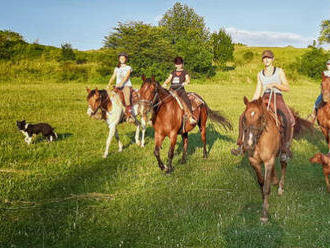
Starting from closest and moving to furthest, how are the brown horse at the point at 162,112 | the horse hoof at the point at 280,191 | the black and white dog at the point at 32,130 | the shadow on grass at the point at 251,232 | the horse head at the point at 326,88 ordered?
the shadow on grass at the point at 251,232 < the horse hoof at the point at 280,191 < the brown horse at the point at 162,112 < the horse head at the point at 326,88 < the black and white dog at the point at 32,130

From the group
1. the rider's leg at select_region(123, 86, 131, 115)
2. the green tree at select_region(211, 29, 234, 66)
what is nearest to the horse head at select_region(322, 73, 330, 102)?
the rider's leg at select_region(123, 86, 131, 115)

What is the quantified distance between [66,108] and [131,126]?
620cm

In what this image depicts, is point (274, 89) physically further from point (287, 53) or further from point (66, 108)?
point (287, 53)

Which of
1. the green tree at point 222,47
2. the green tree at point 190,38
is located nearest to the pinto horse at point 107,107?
the green tree at point 190,38

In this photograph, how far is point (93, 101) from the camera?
9.34 meters

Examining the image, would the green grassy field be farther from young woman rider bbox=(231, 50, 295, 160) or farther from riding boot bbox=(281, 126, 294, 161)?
young woman rider bbox=(231, 50, 295, 160)

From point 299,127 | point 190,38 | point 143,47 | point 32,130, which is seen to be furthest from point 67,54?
point 299,127

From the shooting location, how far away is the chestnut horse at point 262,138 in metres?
4.94

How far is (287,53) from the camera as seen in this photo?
80250mm

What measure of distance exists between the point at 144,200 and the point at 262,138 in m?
2.76

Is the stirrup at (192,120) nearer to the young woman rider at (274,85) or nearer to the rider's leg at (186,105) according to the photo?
the rider's leg at (186,105)

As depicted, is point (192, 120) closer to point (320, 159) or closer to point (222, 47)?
point (320, 159)

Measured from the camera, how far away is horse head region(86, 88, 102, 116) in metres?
9.32

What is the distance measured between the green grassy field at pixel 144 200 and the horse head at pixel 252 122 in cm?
148
